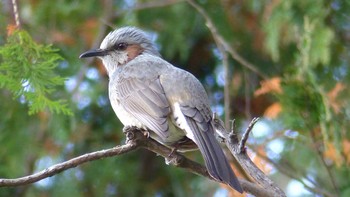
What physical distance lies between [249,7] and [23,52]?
325 cm

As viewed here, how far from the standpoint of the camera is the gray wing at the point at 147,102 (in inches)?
197

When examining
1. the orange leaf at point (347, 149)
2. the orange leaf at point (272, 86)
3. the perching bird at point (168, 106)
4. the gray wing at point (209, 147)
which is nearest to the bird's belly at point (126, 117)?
the perching bird at point (168, 106)

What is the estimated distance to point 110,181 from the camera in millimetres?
8398

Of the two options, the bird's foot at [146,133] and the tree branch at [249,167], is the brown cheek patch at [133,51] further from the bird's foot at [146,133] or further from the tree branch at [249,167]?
the tree branch at [249,167]

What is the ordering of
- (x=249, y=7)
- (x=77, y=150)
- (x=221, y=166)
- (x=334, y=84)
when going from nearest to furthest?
1. (x=221, y=166)
2. (x=334, y=84)
3. (x=249, y=7)
4. (x=77, y=150)

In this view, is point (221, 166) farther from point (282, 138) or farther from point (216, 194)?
point (216, 194)

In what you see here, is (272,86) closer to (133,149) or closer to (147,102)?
(147,102)

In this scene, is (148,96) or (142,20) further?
(142,20)

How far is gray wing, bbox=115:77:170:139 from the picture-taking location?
16.4ft

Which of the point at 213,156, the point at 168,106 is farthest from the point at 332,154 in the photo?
the point at 213,156

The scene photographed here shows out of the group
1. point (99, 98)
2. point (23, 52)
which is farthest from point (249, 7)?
point (23, 52)

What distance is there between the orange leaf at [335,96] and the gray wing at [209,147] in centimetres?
147

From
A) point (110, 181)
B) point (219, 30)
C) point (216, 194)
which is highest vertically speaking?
point (219, 30)

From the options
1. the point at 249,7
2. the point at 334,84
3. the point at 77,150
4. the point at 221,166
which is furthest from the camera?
the point at 77,150
